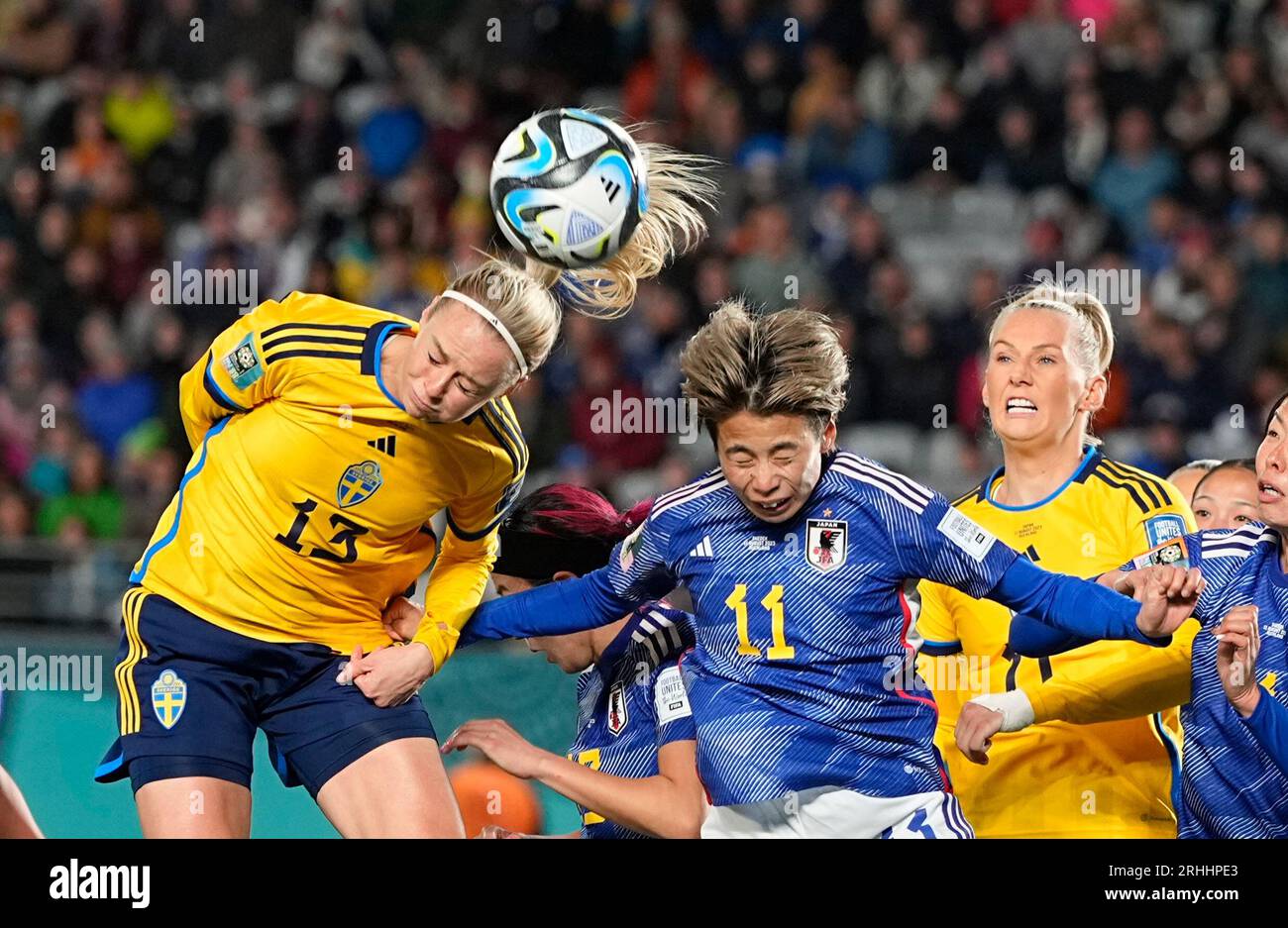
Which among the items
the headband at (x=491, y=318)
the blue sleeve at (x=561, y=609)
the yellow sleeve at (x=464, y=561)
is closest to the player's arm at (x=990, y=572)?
the blue sleeve at (x=561, y=609)

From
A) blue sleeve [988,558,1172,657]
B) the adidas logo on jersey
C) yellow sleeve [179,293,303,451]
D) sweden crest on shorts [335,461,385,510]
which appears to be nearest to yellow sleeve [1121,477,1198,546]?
blue sleeve [988,558,1172,657]

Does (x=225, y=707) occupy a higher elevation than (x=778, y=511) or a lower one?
lower

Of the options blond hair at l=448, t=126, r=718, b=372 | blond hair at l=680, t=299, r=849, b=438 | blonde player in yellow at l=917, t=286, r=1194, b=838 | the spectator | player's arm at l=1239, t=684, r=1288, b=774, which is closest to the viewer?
player's arm at l=1239, t=684, r=1288, b=774

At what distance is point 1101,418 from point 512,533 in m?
4.88

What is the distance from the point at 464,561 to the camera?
4.34 metres

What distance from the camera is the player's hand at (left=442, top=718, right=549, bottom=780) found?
12.6ft

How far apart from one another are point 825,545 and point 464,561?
1077 millimetres

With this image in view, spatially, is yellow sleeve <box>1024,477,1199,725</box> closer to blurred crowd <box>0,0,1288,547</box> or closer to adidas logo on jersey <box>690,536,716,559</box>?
adidas logo on jersey <box>690,536,716,559</box>

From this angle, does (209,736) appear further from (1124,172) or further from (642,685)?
(1124,172)

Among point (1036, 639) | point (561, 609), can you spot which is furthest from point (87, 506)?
→ point (1036, 639)

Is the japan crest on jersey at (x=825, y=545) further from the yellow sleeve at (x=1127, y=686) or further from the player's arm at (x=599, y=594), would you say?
the yellow sleeve at (x=1127, y=686)

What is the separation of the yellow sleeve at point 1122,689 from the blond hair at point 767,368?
3.08 ft

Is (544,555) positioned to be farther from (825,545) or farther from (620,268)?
(825,545)

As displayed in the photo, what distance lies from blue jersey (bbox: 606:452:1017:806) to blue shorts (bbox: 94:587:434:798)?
2.84 feet
